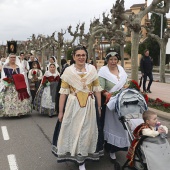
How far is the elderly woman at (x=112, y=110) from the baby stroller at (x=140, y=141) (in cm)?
42

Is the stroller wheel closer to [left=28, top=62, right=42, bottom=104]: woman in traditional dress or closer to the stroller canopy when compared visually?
the stroller canopy

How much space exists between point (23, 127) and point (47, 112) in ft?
5.10

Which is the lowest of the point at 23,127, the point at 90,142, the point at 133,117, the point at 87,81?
the point at 23,127

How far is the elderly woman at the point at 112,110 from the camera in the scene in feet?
16.1

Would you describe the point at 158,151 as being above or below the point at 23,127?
above

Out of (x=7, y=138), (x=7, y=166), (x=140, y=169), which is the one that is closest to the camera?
(x=140, y=169)

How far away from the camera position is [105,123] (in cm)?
508

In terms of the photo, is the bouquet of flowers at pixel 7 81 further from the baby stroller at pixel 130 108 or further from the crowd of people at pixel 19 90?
the baby stroller at pixel 130 108

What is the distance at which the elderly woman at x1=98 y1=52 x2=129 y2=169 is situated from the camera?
4.91m

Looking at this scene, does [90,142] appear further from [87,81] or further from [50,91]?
[50,91]

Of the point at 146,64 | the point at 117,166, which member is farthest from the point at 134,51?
the point at 117,166

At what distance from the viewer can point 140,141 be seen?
3.96 metres

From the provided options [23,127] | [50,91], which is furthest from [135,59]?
[23,127]

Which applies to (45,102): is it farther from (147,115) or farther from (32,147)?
(147,115)
